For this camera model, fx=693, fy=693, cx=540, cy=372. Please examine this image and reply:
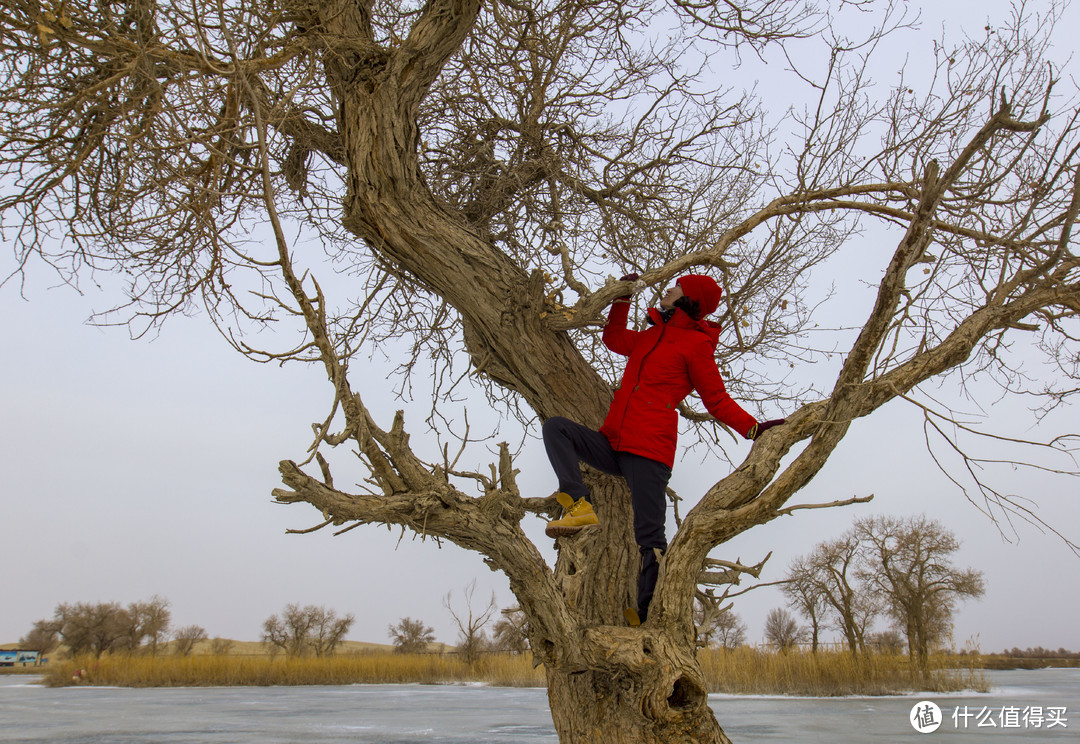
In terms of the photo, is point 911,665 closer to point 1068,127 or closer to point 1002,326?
point 1002,326

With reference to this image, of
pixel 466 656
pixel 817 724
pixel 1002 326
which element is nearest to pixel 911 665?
pixel 817 724

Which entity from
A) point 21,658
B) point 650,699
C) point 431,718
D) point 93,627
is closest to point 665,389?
point 650,699

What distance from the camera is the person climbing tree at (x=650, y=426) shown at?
9.65ft

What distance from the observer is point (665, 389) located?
3146mm

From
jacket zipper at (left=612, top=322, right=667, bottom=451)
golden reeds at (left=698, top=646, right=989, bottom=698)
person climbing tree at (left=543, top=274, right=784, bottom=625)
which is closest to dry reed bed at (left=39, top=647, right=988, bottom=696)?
golden reeds at (left=698, top=646, right=989, bottom=698)

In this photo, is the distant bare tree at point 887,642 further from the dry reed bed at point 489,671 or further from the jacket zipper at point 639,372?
the jacket zipper at point 639,372

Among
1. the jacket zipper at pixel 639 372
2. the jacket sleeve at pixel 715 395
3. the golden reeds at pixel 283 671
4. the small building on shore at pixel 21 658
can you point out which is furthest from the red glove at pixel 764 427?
the small building on shore at pixel 21 658

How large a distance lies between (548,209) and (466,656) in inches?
500

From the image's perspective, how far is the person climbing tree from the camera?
2941mm

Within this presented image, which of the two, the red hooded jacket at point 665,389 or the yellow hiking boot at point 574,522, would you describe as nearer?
the yellow hiking boot at point 574,522

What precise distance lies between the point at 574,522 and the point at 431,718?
24.6 ft

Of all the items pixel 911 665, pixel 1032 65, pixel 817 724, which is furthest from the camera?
pixel 911 665

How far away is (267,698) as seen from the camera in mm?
11703

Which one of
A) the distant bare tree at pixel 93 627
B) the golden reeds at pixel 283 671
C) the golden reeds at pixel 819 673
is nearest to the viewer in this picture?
the golden reeds at pixel 819 673
